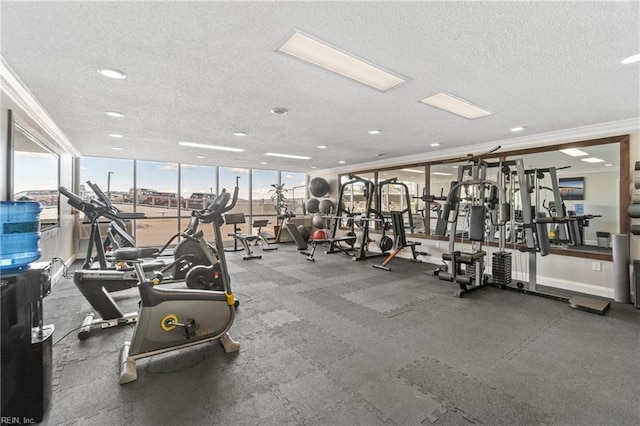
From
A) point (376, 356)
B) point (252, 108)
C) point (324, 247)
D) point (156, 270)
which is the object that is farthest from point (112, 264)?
point (324, 247)

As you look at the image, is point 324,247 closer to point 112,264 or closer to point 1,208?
point 112,264

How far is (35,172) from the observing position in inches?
127

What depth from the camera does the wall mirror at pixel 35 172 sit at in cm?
269

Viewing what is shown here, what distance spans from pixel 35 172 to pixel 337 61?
369 centimetres

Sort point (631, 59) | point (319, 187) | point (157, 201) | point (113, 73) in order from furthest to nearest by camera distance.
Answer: point (319, 187) → point (157, 201) → point (113, 73) → point (631, 59)

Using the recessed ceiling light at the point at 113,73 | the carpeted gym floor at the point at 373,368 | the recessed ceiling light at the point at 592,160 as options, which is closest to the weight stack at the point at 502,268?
the carpeted gym floor at the point at 373,368

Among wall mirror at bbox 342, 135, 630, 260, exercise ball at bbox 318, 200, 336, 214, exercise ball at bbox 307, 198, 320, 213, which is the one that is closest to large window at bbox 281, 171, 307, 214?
exercise ball at bbox 307, 198, 320, 213

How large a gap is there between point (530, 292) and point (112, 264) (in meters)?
5.77

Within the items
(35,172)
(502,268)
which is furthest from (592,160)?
(35,172)

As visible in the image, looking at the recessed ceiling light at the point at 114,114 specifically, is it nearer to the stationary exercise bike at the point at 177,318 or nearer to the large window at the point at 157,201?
the stationary exercise bike at the point at 177,318

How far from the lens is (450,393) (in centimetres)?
192

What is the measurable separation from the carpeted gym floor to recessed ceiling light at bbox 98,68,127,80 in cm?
247

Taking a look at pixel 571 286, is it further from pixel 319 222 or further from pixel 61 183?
pixel 61 183

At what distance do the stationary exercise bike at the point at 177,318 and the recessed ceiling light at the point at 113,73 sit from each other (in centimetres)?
140
